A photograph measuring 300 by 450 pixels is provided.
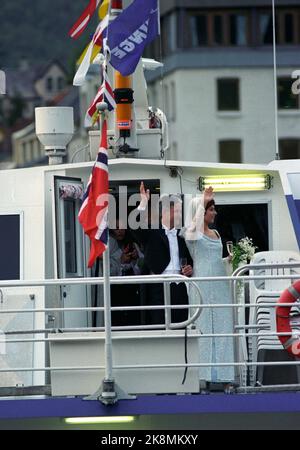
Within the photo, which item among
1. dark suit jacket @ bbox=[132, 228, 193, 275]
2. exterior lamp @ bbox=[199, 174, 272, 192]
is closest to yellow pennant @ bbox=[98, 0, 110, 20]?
exterior lamp @ bbox=[199, 174, 272, 192]

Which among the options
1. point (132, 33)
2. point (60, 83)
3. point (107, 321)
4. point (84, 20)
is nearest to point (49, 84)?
point (60, 83)

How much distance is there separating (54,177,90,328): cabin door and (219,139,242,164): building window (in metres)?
61.9

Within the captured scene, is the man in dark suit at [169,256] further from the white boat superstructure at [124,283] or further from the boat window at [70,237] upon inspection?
the boat window at [70,237]

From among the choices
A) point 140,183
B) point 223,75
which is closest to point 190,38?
point 223,75

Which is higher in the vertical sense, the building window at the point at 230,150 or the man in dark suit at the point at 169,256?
the building window at the point at 230,150

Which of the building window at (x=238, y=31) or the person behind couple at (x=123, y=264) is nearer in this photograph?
the person behind couple at (x=123, y=264)

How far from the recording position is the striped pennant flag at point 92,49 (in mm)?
15203

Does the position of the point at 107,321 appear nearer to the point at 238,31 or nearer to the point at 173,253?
the point at 173,253

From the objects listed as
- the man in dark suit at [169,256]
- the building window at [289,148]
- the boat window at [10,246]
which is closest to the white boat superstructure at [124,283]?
the boat window at [10,246]

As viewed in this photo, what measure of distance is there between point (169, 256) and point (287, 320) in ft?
4.68

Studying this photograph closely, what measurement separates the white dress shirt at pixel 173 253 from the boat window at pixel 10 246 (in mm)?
1624

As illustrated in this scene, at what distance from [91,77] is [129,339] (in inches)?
2847

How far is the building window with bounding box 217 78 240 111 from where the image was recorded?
79.9m
